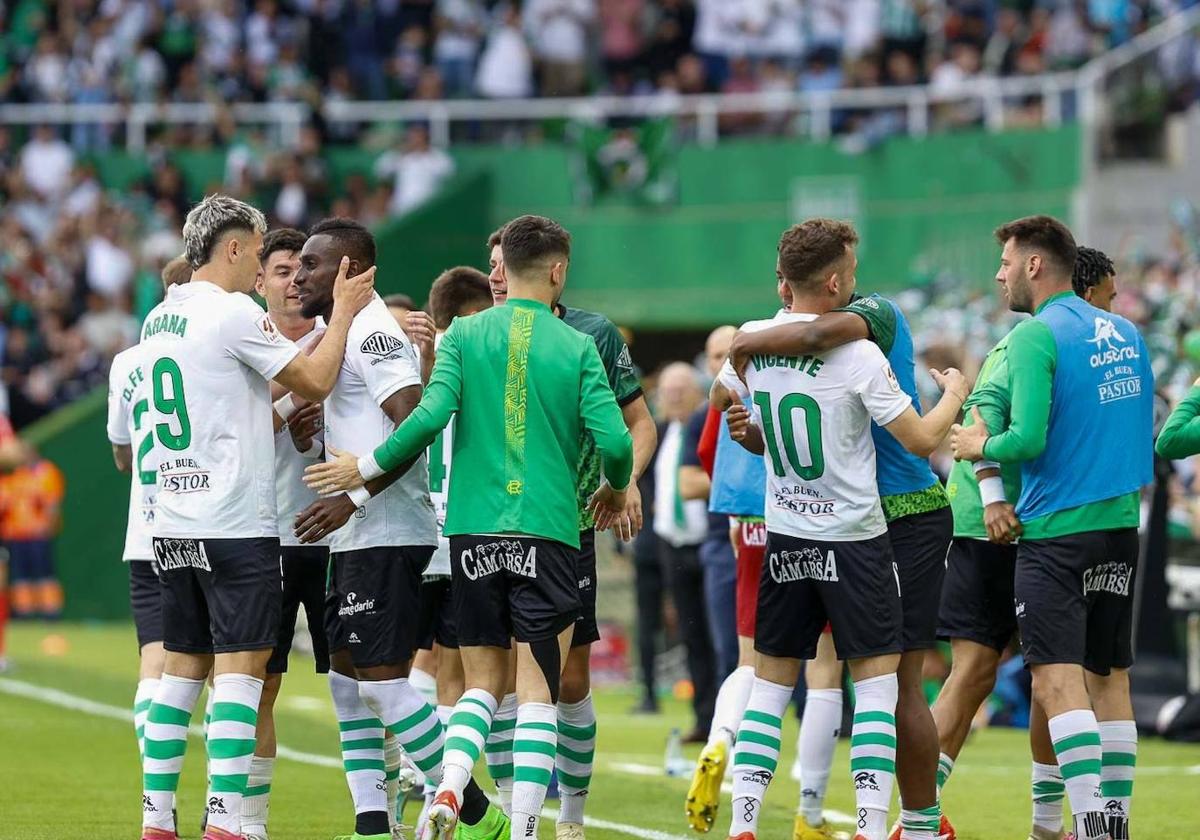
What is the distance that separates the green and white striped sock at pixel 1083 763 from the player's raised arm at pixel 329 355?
3001 millimetres

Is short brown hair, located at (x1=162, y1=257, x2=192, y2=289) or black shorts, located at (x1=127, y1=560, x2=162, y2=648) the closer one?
short brown hair, located at (x1=162, y1=257, x2=192, y2=289)

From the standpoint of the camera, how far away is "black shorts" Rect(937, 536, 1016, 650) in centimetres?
870

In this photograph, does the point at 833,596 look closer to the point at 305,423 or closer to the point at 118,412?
the point at 305,423

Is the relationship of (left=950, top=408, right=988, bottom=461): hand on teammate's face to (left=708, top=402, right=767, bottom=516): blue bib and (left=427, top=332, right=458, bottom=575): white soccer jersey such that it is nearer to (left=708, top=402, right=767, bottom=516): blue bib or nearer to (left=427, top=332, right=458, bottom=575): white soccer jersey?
(left=708, top=402, right=767, bottom=516): blue bib

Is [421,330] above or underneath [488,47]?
underneath

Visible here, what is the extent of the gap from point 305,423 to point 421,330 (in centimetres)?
70

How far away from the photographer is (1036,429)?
7.74 metres

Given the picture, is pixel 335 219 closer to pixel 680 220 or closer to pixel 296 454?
pixel 296 454

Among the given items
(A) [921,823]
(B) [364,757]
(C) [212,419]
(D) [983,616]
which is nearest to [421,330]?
(C) [212,419]

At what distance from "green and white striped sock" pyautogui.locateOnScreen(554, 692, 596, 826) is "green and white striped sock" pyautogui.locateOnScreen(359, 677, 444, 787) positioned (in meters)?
0.59

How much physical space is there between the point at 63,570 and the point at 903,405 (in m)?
19.1

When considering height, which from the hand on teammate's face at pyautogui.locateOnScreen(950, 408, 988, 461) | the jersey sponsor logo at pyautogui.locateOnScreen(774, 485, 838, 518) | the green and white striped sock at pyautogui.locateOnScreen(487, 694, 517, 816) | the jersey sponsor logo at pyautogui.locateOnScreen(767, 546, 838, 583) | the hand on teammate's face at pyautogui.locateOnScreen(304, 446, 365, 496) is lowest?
the green and white striped sock at pyautogui.locateOnScreen(487, 694, 517, 816)

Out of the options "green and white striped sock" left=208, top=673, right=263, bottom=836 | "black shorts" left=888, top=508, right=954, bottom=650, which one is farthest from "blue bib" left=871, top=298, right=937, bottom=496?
"green and white striped sock" left=208, top=673, right=263, bottom=836

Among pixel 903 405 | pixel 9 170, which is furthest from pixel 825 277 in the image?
pixel 9 170
